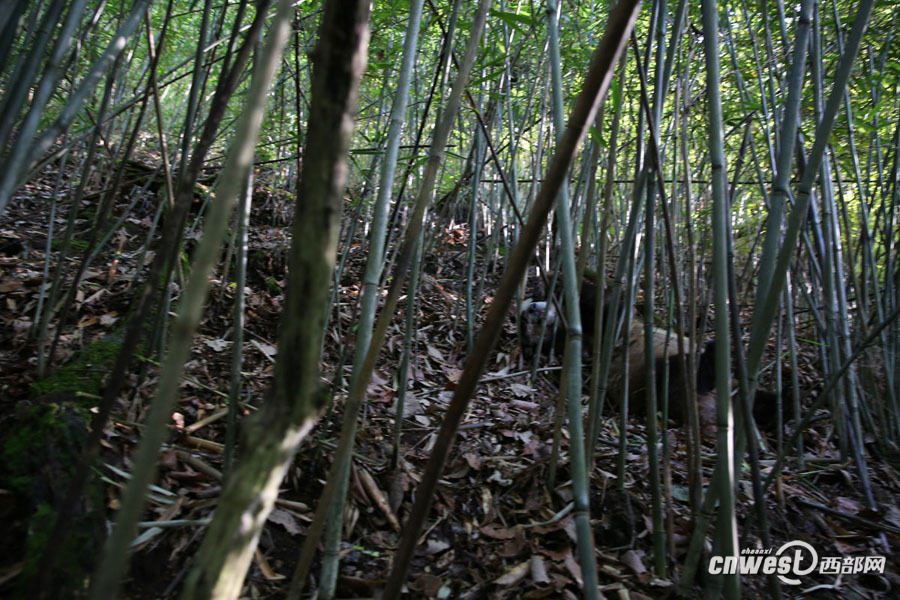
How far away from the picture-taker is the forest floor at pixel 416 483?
1.20 m

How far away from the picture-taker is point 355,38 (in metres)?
0.35

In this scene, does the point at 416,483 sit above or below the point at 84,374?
below

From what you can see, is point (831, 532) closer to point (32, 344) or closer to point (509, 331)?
point (509, 331)

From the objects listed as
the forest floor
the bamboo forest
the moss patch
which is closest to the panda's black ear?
the bamboo forest

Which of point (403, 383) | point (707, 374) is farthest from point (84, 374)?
point (707, 374)

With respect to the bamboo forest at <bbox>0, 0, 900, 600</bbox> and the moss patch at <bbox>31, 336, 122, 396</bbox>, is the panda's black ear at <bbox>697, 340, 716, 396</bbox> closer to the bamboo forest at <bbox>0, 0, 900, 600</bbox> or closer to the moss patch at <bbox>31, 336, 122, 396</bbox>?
the bamboo forest at <bbox>0, 0, 900, 600</bbox>

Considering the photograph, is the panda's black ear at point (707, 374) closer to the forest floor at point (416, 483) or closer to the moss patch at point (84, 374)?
the forest floor at point (416, 483)

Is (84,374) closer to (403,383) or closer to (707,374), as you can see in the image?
(403,383)

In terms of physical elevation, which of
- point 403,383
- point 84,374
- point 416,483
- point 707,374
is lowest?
point 416,483

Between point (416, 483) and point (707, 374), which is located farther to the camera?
point (707, 374)

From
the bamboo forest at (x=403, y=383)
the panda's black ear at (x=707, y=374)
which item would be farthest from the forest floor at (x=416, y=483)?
the panda's black ear at (x=707, y=374)

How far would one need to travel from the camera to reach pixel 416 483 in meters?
1.51

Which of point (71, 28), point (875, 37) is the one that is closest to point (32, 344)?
point (71, 28)

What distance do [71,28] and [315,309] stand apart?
90cm
